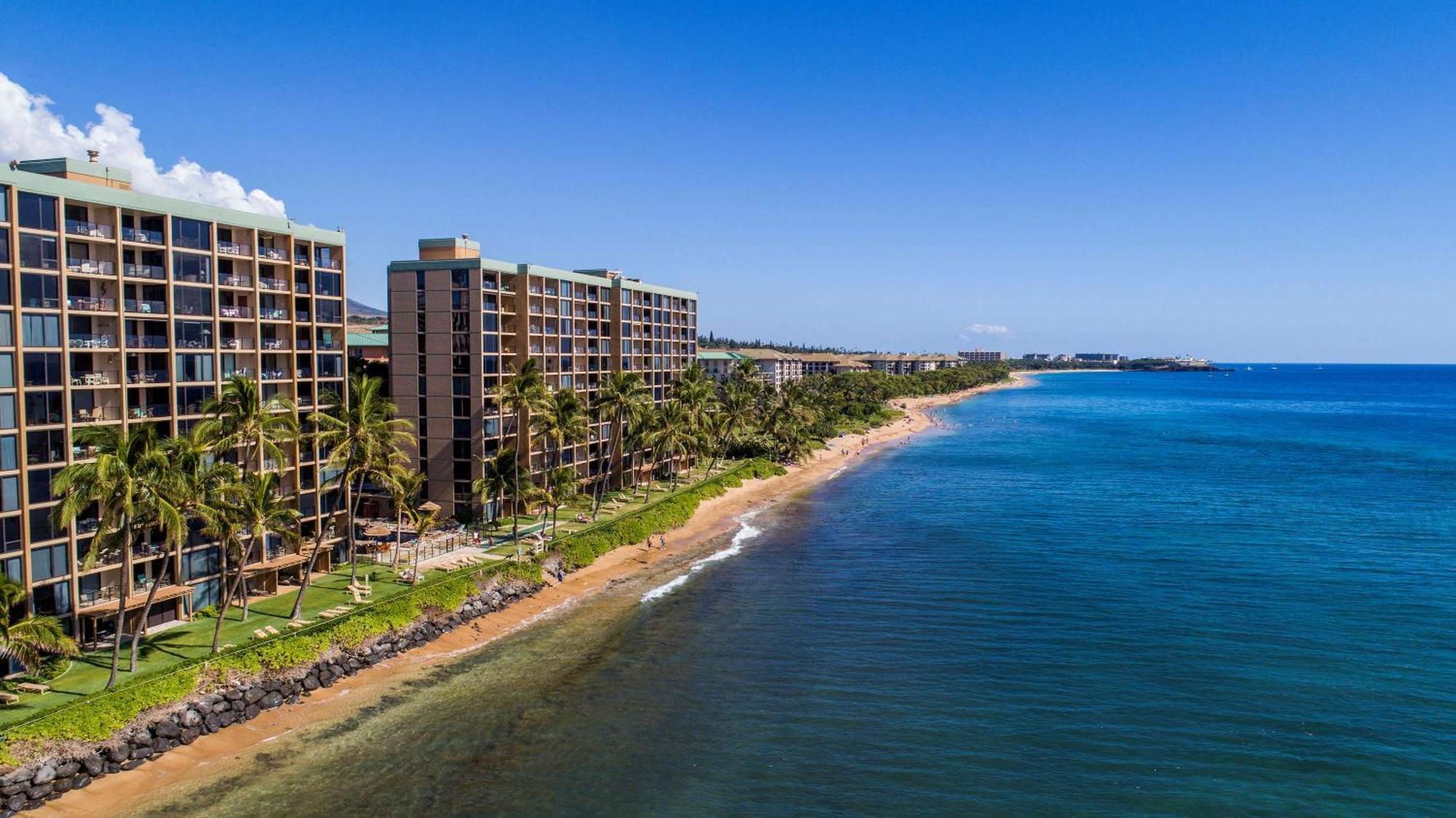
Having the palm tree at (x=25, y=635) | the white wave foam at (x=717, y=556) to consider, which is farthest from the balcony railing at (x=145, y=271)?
the white wave foam at (x=717, y=556)

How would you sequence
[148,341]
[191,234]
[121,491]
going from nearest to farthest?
[121,491] < [148,341] < [191,234]

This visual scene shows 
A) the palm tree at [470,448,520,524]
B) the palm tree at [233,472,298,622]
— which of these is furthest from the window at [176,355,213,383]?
the palm tree at [470,448,520,524]

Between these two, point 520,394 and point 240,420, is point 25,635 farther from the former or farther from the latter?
point 520,394

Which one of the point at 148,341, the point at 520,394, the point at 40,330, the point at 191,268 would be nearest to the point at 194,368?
the point at 148,341

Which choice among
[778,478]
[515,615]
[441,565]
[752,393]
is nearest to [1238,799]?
[515,615]

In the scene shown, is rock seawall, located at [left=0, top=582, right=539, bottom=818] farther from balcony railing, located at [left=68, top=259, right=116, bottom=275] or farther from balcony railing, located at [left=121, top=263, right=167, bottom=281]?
balcony railing, located at [left=121, top=263, right=167, bottom=281]
